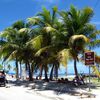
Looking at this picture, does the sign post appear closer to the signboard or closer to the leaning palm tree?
the signboard

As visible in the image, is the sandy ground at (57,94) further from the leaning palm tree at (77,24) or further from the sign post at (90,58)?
the leaning palm tree at (77,24)

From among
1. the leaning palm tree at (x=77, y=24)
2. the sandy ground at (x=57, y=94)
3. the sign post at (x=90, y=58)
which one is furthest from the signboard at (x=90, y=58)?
the leaning palm tree at (x=77, y=24)

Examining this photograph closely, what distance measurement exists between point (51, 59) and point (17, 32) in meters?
9.95

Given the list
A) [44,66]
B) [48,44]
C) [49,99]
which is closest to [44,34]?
[48,44]

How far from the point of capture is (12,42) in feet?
134

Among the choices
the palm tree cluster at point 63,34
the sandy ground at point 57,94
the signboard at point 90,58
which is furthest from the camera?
the palm tree cluster at point 63,34

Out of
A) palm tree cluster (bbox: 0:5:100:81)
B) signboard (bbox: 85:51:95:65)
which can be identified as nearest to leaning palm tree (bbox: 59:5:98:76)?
palm tree cluster (bbox: 0:5:100:81)

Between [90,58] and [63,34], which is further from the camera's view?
[63,34]

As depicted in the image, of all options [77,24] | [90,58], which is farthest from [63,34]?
[90,58]

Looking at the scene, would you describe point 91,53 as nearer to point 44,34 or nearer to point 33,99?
point 33,99

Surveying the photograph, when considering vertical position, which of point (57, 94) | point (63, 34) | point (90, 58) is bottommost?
point (57, 94)

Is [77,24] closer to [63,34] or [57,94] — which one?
[63,34]

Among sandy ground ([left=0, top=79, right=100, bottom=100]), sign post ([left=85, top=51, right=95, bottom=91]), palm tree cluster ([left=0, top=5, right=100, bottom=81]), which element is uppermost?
palm tree cluster ([left=0, top=5, right=100, bottom=81])

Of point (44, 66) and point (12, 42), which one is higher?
point (12, 42)
